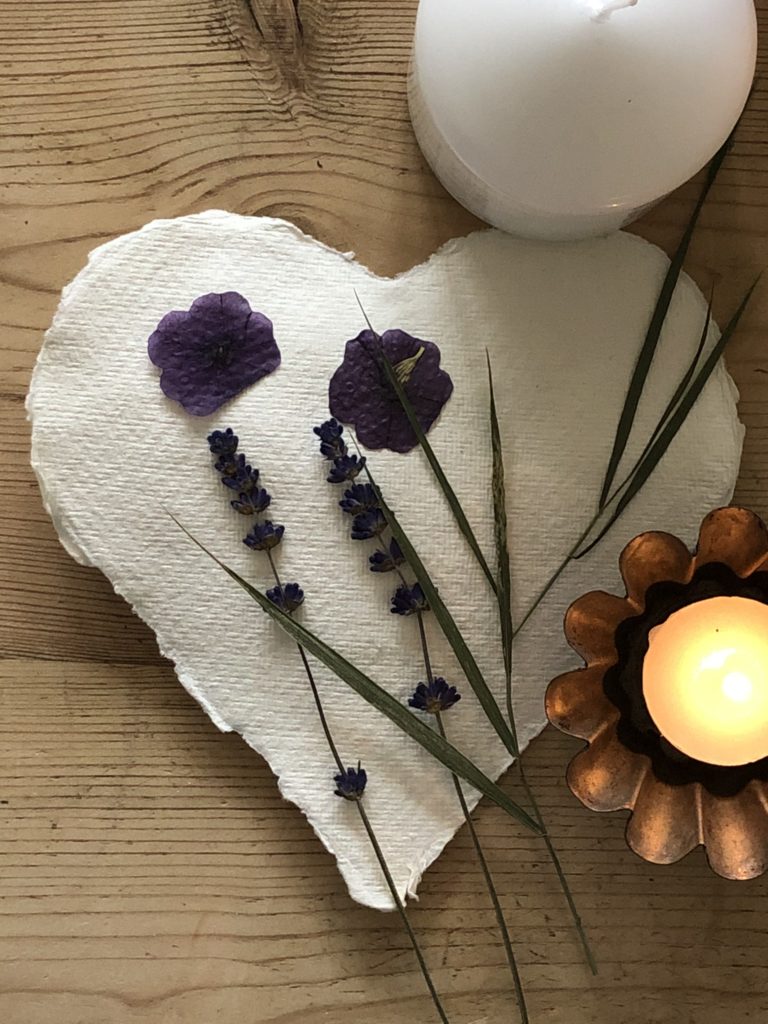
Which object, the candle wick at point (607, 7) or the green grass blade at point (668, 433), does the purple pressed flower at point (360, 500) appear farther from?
the candle wick at point (607, 7)

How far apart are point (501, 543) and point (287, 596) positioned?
0.41 feet

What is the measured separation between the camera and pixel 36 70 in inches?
22.5

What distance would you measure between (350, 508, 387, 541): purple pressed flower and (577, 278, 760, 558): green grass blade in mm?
120

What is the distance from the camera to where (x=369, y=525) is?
0.54 m

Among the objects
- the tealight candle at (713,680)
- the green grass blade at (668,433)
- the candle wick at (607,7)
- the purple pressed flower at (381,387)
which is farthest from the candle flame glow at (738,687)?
the candle wick at (607,7)

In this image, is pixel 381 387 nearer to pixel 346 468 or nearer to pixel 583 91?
pixel 346 468

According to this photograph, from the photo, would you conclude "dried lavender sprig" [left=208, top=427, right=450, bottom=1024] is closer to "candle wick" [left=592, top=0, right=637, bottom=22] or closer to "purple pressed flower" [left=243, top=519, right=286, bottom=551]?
"purple pressed flower" [left=243, top=519, right=286, bottom=551]

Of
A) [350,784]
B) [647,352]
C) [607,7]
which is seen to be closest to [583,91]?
[607,7]

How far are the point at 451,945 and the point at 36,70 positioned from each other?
0.58 m

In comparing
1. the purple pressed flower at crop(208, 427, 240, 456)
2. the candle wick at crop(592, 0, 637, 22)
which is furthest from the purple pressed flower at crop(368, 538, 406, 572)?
the candle wick at crop(592, 0, 637, 22)

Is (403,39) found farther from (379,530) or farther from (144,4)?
(379,530)

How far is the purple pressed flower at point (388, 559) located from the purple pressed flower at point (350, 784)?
0.38 feet

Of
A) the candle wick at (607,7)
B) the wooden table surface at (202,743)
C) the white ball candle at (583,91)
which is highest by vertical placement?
the candle wick at (607,7)

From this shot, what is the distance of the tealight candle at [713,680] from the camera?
0.49m
